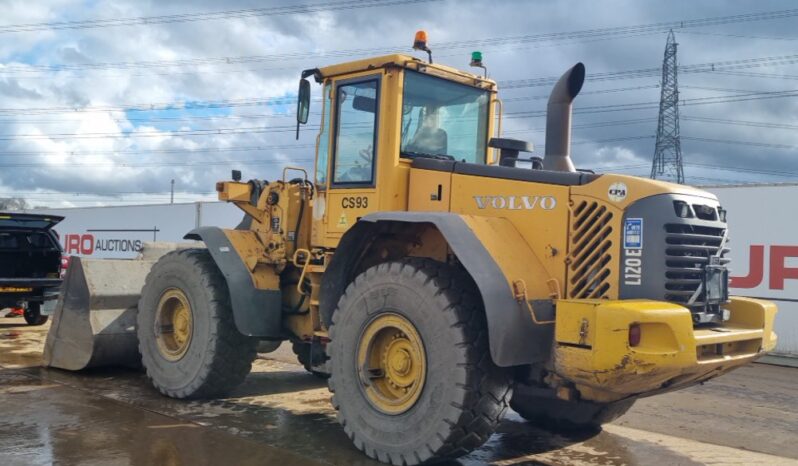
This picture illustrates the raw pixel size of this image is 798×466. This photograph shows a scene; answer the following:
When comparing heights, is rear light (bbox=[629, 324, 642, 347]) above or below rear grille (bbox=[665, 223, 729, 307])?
below

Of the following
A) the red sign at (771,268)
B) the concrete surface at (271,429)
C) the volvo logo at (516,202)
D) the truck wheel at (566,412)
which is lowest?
the concrete surface at (271,429)

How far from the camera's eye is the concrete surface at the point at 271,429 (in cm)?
502

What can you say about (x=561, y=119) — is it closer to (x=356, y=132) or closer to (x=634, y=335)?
(x=356, y=132)

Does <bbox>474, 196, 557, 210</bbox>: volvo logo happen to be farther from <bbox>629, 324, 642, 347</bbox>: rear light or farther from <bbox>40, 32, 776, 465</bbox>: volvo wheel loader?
<bbox>629, 324, 642, 347</bbox>: rear light

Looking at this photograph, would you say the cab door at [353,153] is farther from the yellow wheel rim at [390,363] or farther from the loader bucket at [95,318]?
the loader bucket at [95,318]

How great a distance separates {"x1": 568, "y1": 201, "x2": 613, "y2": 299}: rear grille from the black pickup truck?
993 centimetres

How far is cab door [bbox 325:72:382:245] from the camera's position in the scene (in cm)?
565

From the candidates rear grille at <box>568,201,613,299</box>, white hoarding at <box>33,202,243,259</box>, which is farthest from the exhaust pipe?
white hoarding at <box>33,202,243,259</box>

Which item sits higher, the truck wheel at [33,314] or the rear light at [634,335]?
the rear light at [634,335]

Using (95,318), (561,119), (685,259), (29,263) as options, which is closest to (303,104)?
(561,119)

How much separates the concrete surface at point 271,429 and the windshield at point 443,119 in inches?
90.2

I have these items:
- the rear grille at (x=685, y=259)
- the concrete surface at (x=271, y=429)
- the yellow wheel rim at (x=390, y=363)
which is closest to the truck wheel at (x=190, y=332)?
the concrete surface at (x=271, y=429)

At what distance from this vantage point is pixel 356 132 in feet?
19.2

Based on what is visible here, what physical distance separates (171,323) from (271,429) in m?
1.78
